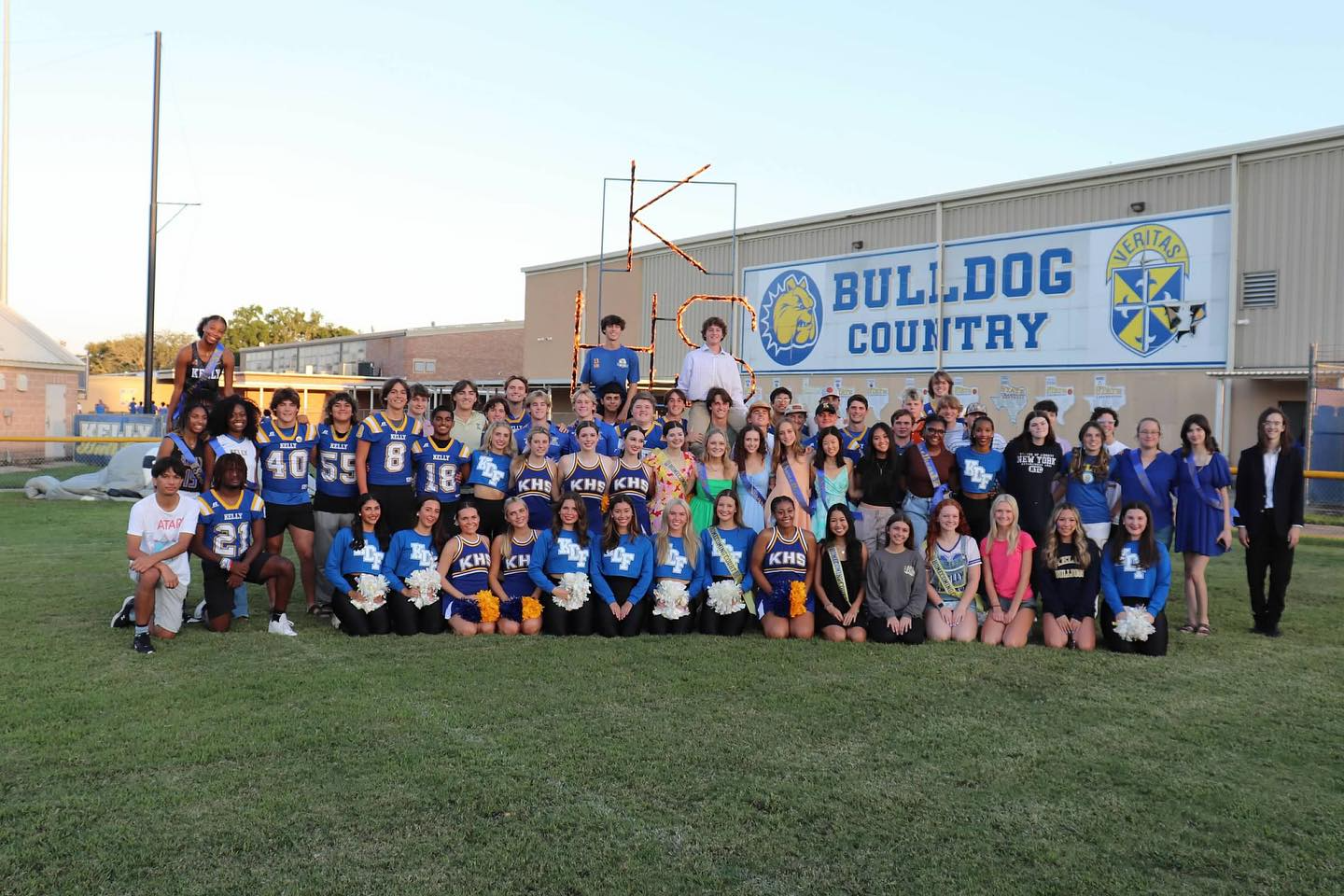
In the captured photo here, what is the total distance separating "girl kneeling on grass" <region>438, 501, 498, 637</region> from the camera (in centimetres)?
685

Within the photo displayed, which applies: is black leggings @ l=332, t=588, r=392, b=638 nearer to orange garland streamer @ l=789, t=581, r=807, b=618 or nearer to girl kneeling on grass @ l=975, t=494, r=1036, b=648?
orange garland streamer @ l=789, t=581, r=807, b=618

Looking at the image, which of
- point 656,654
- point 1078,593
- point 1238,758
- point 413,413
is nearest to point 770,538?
point 656,654

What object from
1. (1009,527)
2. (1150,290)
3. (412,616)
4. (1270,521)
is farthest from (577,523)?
(1150,290)

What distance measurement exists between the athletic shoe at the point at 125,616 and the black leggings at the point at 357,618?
1364 mm

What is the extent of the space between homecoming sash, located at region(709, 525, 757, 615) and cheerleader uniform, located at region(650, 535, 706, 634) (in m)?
0.14

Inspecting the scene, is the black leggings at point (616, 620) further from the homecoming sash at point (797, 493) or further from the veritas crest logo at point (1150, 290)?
the veritas crest logo at point (1150, 290)

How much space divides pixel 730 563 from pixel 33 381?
90.0 feet

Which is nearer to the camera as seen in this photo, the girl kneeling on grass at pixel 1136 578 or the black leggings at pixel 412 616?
the girl kneeling on grass at pixel 1136 578

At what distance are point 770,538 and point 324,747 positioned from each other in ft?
11.3

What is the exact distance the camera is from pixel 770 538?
7.07 metres

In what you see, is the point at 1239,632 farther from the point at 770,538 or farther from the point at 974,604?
the point at 770,538

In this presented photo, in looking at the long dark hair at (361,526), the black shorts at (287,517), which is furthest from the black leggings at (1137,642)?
the black shorts at (287,517)

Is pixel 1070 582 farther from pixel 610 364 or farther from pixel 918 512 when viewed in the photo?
pixel 610 364

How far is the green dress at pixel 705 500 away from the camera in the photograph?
7395 millimetres
